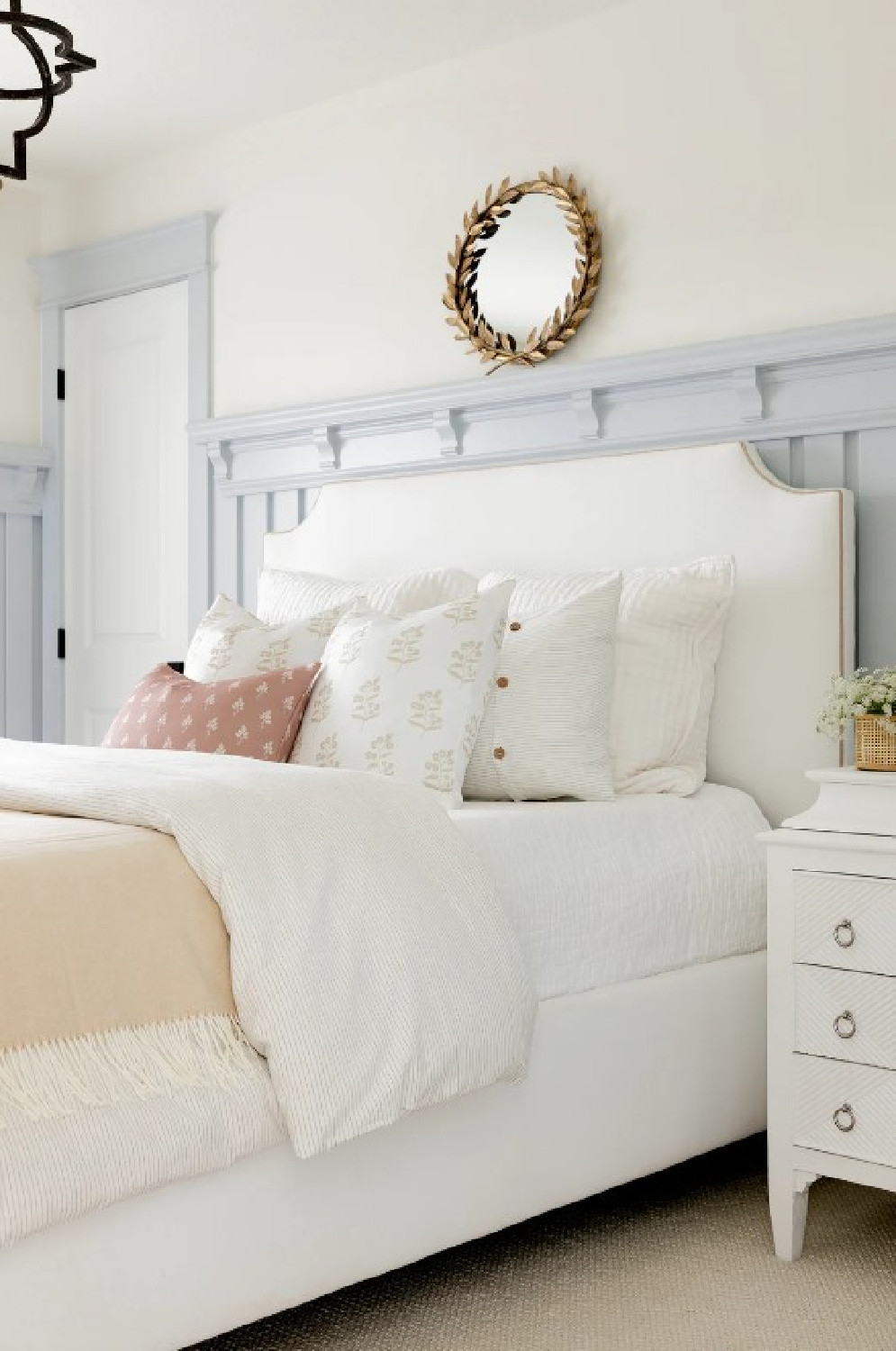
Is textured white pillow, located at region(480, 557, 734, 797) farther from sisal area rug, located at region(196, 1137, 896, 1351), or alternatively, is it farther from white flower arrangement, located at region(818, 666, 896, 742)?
sisal area rug, located at region(196, 1137, 896, 1351)

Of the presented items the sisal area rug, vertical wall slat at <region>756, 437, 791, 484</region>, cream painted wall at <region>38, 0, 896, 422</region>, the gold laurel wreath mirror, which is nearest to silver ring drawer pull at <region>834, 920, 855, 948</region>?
the sisal area rug

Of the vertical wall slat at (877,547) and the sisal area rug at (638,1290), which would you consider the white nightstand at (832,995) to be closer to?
the sisal area rug at (638,1290)

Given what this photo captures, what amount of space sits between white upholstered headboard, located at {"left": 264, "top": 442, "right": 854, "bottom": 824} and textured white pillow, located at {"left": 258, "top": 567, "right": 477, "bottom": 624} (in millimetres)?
187

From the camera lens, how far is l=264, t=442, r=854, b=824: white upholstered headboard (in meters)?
2.84

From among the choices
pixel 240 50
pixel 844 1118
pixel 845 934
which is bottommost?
pixel 844 1118

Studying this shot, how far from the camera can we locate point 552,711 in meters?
2.73

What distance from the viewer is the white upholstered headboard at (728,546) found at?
284 centimetres

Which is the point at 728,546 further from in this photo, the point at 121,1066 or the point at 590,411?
the point at 121,1066

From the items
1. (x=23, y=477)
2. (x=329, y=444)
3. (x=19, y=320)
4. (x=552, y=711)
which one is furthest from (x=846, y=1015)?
(x=19, y=320)

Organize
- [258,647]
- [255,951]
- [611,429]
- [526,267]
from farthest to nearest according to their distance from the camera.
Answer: [526,267]
[611,429]
[258,647]
[255,951]

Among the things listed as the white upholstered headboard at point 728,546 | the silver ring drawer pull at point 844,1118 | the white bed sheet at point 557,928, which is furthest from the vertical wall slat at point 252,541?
the silver ring drawer pull at point 844,1118

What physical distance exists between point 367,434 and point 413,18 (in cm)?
93

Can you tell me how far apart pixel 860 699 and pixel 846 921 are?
1.25ft

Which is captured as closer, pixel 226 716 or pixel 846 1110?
pixel 846 1110
